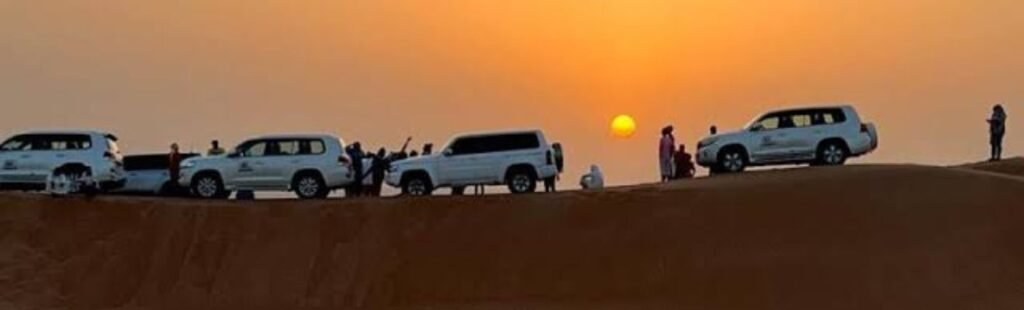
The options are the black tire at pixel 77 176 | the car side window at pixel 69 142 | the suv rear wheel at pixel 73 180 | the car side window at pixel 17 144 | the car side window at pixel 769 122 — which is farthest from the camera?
the car side window at pixel 769 122

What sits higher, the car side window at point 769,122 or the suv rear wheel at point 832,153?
the car side window at point 769,122

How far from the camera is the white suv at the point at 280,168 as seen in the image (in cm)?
3597

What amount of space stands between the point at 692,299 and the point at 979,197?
762 centimetres

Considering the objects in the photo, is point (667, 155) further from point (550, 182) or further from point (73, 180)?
point (73, 180)

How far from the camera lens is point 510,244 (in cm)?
2961

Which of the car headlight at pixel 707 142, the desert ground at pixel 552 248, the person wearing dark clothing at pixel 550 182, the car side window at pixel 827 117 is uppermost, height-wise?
the car side window at pixel 827 117

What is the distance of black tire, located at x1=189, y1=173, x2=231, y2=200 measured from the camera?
36.1 meters

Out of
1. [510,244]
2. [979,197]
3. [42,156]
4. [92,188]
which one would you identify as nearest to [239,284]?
[510,244]

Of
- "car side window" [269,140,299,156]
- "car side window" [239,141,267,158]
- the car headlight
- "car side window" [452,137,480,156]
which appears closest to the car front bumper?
the car headlight

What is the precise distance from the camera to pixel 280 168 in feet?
118

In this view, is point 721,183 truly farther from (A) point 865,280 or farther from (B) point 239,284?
(B) point 239,284

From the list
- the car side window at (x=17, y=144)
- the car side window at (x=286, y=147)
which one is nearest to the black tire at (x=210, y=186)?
the car side window at (x=286, y=147)

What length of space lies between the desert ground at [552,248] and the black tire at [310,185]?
359 centimetres

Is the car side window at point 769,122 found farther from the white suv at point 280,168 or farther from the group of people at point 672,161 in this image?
the white suv at point 280,168
